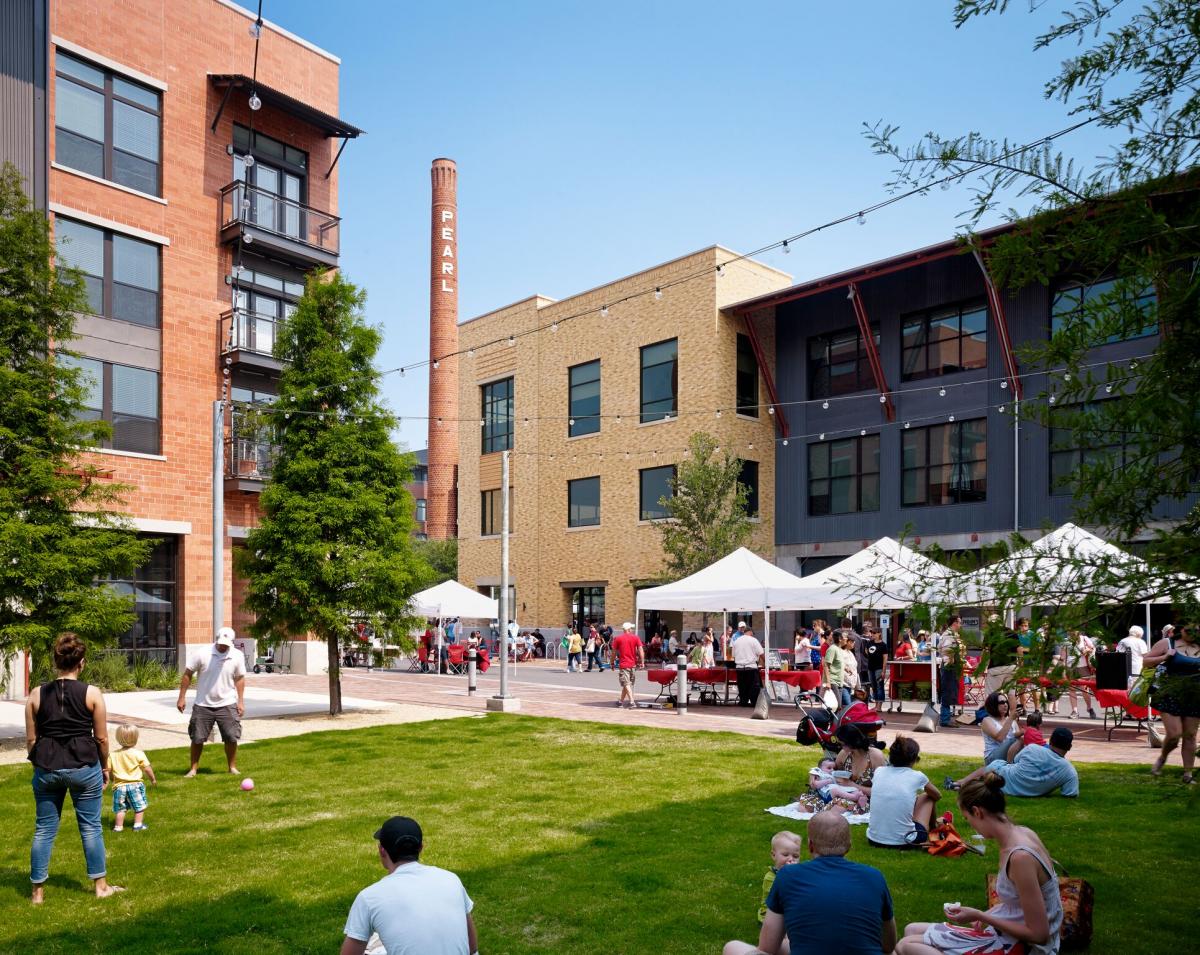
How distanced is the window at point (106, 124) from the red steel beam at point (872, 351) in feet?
68.6

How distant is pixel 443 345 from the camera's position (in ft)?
174

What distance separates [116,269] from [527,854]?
21462 millimetres

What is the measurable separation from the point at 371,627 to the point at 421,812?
898 cm

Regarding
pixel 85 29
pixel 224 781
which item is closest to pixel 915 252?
pixel 85 29

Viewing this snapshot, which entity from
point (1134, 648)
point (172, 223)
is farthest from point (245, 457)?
point (1134, 648)

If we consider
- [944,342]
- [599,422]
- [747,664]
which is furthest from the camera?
[599,422]

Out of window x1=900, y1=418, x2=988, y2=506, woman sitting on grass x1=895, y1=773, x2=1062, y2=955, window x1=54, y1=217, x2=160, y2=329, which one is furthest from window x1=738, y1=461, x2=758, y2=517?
woman sitting on grass x1=895, y1=773, x2=1062, y2=955

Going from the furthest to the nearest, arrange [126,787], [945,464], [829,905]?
[945,464]
[126,787]
[829,905]

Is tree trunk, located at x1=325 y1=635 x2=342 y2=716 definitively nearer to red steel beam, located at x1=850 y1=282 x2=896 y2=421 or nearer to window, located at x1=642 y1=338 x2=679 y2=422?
red steel beam, located at x1=850 y1=282 x2=896 y2=421

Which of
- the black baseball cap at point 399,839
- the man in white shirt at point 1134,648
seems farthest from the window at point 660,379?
the black baseball cap at point 399,839

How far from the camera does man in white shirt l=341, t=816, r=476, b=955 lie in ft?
14.0

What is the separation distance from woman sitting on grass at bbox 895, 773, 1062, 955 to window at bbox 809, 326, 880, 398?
1209 inches

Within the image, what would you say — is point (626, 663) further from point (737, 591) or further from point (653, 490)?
point (653, 490)

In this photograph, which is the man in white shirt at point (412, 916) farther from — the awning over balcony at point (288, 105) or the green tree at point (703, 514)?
A: the green tree at point (703, 514)
